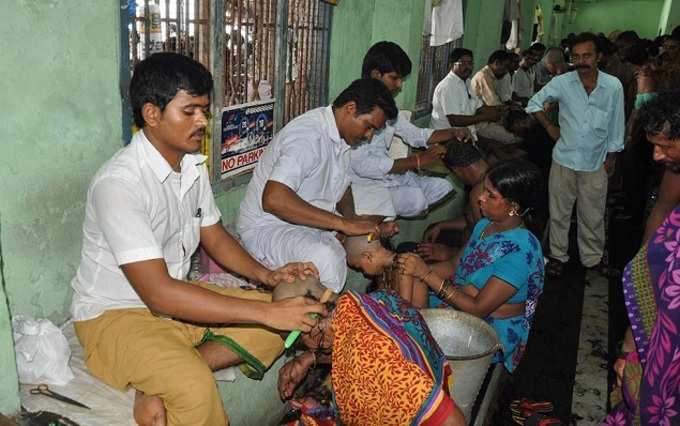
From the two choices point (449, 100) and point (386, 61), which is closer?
point (386, 61)

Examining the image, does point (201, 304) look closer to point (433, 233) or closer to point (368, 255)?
point (368, 255)

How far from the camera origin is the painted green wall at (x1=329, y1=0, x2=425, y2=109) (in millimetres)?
4680

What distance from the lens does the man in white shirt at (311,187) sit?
3.13 m

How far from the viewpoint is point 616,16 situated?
2578 centimetres

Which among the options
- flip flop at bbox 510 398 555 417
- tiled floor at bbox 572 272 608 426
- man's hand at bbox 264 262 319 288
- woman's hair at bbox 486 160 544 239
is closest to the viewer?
man's hand at bbox 264 262 319 288

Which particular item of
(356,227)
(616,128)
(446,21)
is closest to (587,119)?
(616,128)

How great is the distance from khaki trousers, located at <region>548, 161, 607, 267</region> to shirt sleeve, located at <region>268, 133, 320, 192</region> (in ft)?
10.3

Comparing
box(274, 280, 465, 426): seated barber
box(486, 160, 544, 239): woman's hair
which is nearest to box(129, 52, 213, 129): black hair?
box(274, 280, 465, 426): seated barber

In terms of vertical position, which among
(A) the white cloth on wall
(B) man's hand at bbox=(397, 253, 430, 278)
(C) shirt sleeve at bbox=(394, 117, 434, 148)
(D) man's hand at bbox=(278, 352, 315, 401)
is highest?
(A) the white cloth on wall

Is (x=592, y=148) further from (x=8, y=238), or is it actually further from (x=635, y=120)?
(x=8, y=238)

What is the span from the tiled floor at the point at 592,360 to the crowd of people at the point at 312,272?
30.5 inches

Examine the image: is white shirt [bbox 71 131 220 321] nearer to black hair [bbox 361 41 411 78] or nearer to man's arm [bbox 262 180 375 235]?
man's arm [bbox 262 180 375 235]

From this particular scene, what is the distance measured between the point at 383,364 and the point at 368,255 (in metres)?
1.29

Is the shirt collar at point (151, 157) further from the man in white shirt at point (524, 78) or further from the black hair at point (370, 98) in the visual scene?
the man in white shirt at point (524, 78)
